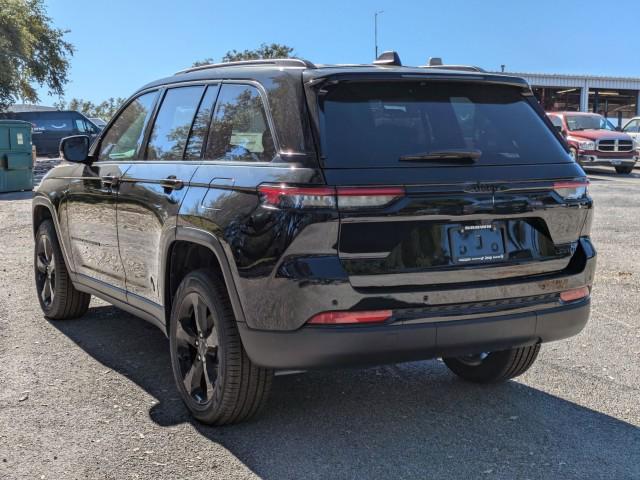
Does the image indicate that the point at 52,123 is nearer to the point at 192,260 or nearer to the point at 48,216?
the point at 48,216

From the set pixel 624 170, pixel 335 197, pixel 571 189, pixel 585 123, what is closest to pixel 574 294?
pixel 571 189

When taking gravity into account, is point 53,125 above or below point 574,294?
below

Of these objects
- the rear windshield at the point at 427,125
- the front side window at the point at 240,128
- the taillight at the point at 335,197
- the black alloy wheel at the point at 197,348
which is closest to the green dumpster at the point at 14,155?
the front side window at the point at 240,128

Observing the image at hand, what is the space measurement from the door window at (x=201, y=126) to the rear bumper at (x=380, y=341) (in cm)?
117

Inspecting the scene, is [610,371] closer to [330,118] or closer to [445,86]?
[445,86]

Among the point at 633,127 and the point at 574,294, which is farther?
the point at 633,127

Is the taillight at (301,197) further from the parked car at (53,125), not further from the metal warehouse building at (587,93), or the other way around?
the metal warehouse building at (587,93)

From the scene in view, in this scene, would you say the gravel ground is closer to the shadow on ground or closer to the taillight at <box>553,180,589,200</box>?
the shadow on ground

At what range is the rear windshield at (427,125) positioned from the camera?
3.67 metres

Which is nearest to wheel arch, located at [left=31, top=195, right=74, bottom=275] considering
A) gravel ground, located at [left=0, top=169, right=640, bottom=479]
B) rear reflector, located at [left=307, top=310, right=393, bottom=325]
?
gravel ground, located at [left=0, top=169, right=640, bottom=479]

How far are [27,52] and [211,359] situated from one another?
3742 centimetres

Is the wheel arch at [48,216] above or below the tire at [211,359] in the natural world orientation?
above

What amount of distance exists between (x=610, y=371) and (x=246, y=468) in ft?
8.74

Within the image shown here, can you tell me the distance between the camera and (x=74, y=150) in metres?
5.73
